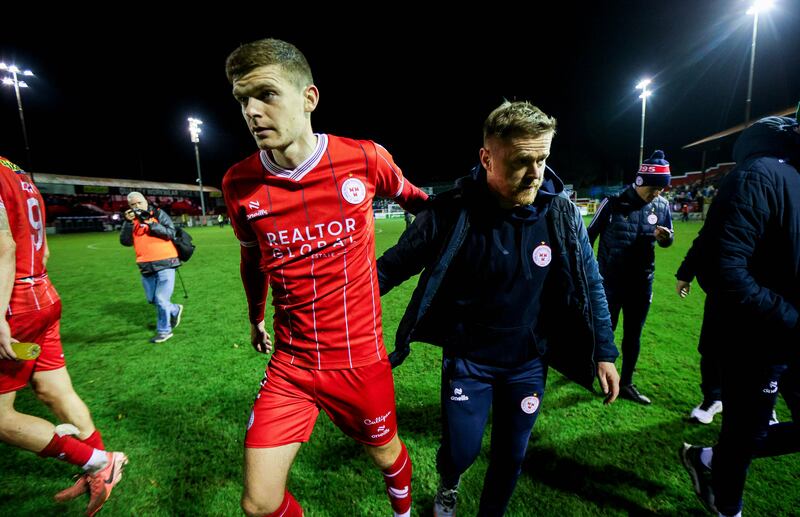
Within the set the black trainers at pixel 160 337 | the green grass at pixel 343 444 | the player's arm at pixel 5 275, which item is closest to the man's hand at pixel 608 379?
the green grass at pixel 343 444

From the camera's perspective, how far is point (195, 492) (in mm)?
2631

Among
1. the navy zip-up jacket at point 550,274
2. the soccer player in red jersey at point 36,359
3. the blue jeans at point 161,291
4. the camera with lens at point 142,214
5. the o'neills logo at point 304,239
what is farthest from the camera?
the blue jeans at point 161,291

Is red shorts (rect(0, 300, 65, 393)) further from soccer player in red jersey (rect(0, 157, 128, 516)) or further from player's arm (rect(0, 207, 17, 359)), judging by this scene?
player's arm (rect(0, 207, 17, 359))

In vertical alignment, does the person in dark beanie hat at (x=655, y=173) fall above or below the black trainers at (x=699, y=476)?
above

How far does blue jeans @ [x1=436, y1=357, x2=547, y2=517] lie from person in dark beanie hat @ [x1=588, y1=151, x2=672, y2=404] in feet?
7.06

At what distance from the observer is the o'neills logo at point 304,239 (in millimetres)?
1876

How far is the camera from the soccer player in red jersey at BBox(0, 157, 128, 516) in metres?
2.14

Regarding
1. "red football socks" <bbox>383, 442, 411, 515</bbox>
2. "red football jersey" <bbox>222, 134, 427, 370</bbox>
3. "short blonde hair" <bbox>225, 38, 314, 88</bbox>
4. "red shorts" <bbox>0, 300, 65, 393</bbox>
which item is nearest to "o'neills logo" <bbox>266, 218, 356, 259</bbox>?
"red football jersey" <bbox>222, 134, 427, 370</bbox>

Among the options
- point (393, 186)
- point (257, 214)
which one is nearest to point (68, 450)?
point (257, 214)

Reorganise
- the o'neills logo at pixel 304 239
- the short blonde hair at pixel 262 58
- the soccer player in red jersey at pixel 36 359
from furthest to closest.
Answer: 1. the soccer player in red jersey at pixel 36 359
2. the o'neills logo at pixel 304 239
3. the short blonde hair at pixel 262 58

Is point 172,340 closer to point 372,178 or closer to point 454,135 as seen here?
point 372,178

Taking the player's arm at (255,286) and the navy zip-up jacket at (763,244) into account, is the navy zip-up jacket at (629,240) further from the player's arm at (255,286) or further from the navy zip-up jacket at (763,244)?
the player's arm at (255,286)

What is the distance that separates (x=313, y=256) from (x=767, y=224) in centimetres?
227

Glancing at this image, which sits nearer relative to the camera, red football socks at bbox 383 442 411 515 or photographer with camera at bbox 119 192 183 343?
red football socks at bbox 383 442 411 515
